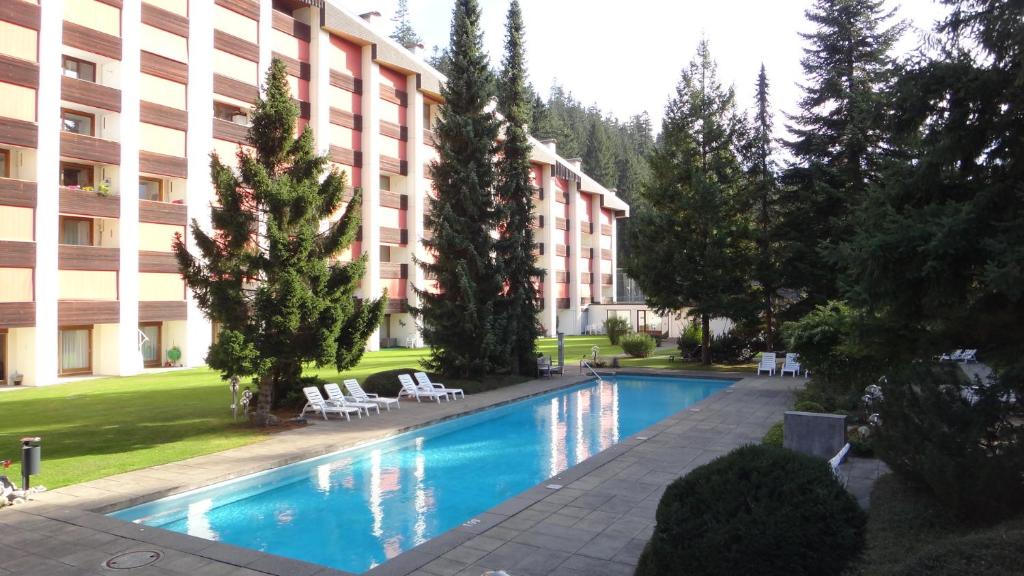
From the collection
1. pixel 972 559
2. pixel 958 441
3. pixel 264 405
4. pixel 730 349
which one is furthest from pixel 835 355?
pixel 730 349

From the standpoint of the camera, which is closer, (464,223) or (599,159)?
(464,223)

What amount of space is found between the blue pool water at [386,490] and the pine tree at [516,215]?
21.1ft

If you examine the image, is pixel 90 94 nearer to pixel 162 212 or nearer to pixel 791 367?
pixel 162 212

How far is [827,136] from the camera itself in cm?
2645

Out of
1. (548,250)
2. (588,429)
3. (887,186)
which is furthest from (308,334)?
(548,250)

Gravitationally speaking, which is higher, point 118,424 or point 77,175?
Answer: point 77,175

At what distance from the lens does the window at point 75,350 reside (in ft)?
86.9

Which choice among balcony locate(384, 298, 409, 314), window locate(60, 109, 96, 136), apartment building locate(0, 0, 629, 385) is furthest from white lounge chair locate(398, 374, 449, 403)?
balcony locate(384, 298, 409, 314)

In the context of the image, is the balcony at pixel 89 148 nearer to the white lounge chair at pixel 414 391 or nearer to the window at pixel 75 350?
the window at pixel 75 350

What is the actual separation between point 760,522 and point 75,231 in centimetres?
3004

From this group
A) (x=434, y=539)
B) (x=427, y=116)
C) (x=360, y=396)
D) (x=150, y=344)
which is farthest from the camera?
(x=427, y=116)

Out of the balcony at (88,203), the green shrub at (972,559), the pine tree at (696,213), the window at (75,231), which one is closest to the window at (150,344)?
the window at (75,231)

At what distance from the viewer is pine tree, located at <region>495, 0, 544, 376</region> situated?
23656 mm

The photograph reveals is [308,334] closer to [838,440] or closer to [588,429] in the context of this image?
[588,429]
